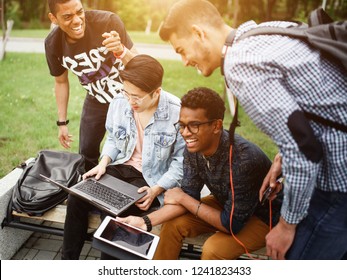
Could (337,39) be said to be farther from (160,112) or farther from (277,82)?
(160,112)

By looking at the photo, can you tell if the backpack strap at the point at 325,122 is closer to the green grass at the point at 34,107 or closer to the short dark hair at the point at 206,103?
the short dark hair at the point at 206,103

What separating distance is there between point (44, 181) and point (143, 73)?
116cm

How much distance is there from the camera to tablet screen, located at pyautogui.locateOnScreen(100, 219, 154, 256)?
2.05 meters

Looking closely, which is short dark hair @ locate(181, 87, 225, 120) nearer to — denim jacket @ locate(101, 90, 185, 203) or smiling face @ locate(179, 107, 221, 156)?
smiling face @ locate(179, 107, 221, 156)

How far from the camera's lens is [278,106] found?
1432 mm

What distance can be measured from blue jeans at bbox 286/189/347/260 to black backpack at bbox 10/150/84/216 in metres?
1.79

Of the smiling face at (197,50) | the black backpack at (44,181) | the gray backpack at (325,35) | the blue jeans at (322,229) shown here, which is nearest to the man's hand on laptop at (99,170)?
the black backpack at (44,181)

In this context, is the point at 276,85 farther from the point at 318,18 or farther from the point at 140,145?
the point at 140,145

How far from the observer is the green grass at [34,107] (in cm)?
487

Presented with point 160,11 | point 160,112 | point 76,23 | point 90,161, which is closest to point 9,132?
point 90,161

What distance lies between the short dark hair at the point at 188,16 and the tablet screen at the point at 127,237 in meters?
1.11

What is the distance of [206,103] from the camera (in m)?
2.31

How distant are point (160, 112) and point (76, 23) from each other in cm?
99

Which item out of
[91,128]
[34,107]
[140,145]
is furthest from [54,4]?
[34,107]
